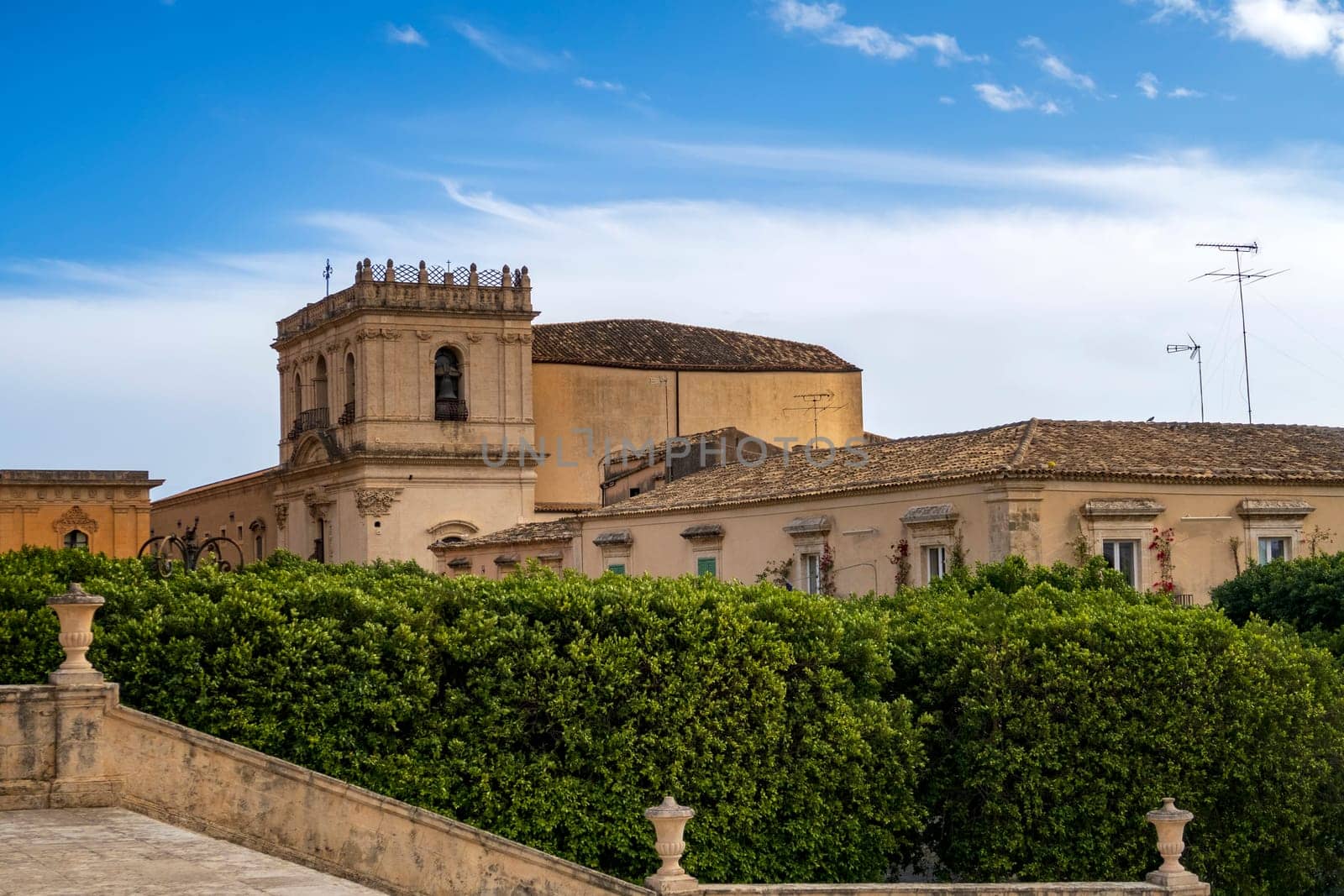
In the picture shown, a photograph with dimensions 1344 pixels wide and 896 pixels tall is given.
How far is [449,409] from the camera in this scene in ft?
190

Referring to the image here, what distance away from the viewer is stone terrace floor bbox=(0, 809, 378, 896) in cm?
1241

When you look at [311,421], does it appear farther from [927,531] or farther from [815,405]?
[927,531]

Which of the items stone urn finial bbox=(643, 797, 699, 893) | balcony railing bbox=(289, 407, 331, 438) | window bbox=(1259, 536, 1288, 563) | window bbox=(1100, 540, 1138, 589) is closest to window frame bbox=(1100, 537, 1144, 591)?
window bbox=(1100, 540, 1138, 589)

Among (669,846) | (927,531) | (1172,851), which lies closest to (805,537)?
(927,531)

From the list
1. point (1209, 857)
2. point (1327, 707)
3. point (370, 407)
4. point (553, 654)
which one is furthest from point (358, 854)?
point (370, 407)

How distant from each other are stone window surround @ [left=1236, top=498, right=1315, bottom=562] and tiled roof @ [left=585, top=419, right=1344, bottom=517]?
16.6 inches

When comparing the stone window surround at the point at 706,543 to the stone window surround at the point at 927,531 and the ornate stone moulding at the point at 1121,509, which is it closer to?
the stone window surround at the point at 927,531

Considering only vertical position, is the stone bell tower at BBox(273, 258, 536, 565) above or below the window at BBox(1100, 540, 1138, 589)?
above

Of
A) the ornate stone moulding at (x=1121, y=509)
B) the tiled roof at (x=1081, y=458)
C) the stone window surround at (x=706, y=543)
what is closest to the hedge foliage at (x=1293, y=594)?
the ornate stone moulding at (x=1121, y=509)

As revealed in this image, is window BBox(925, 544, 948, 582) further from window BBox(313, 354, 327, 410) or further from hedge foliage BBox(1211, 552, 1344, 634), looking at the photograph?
window BBox(313, 354, 327, 410)

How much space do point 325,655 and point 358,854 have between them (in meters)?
2.74

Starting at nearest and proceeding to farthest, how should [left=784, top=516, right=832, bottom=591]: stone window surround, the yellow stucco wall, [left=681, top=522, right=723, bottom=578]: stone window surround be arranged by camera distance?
[left=784, top=516, right=832, bottom=591]: stone window surround
[left=681, top=522, right=723, bottom=578]: stone window surround
the yellow stucco wall

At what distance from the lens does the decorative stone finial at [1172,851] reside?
59.6 feet

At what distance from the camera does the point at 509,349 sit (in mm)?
58125
